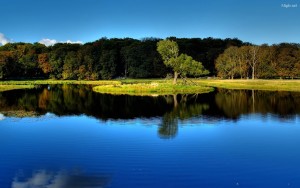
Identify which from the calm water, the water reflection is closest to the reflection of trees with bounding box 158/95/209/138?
the calm water

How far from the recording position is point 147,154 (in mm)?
22484

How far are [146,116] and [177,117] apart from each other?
337 centimetres

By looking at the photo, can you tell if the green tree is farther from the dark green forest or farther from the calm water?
the calm water

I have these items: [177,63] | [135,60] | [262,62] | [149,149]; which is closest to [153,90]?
[177,63]

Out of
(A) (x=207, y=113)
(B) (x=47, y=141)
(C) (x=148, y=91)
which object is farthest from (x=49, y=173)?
(C) (x=148, y=91)

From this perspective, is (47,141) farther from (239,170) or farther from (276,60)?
(276,60)

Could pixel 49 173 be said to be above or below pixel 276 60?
below

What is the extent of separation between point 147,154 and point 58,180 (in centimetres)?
642

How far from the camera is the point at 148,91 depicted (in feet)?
223

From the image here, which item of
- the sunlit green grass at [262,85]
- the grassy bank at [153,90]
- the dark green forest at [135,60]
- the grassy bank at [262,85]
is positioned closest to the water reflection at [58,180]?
the grassy bank at [153,90]

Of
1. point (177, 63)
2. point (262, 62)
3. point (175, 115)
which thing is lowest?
point (175, 115)

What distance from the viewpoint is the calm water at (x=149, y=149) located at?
59.1ft

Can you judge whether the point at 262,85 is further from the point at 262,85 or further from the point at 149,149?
the point at 149,149

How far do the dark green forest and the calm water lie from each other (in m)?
67.9
